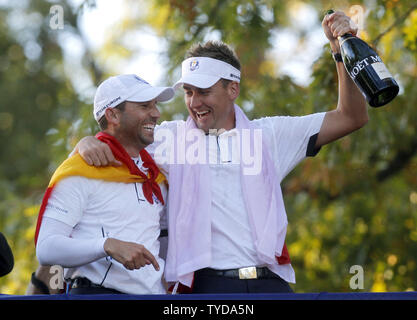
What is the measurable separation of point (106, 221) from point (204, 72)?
0.99m

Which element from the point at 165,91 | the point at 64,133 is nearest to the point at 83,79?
the point at 64,133

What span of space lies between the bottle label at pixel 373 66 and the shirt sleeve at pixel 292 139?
0.39m

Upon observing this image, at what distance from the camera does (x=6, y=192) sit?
28.3ft

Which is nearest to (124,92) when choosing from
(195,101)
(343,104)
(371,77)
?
(195,101)

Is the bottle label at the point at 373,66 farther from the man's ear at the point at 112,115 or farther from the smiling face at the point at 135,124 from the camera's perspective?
the man's ear at the point at 112,115

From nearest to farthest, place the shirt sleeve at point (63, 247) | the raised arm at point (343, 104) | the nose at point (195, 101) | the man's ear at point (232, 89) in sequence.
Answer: the shirt sleeve at point (63, 247) → the raised arm at point (343, 104) → the nose at point (195, 101) → the man's ear at point (232, 89)

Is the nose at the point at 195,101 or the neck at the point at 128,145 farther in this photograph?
the nose at the point at 195,101

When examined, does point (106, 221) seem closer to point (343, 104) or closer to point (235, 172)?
point (235, 172)

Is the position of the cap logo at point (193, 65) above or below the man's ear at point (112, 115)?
above

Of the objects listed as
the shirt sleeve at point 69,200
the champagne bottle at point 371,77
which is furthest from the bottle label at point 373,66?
the shirt sleeve at point 69,200

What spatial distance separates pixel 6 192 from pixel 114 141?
547cm

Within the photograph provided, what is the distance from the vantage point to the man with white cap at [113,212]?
120 inches

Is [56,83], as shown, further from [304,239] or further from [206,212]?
[206,212]

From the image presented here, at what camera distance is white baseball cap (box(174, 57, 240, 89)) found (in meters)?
3.76
